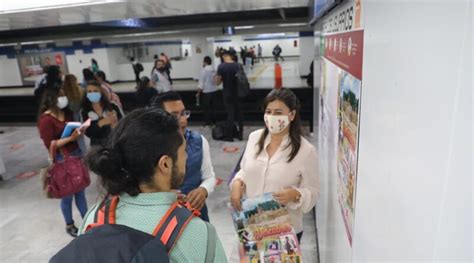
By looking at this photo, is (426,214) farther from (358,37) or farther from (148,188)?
(148,188)

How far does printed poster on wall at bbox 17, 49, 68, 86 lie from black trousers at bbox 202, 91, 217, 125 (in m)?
11.1

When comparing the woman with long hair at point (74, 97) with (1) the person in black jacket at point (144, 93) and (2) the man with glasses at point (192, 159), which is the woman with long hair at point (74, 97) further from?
(1) the person in black jacket at point (144, 93)

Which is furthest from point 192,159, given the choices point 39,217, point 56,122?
point 39,217

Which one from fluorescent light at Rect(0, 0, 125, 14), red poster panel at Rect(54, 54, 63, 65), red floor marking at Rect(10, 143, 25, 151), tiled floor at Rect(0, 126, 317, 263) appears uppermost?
fluorescent light at Rect(0, 0, 125, 14)

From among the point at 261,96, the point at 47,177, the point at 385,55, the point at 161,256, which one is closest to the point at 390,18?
the point at 385,55

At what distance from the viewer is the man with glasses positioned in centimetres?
193

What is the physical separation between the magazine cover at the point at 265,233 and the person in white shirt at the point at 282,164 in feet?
0.25

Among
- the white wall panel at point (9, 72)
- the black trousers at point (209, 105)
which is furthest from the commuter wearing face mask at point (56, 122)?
the white wall panel at point (9, 72)

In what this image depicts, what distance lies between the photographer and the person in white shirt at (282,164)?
1852mm

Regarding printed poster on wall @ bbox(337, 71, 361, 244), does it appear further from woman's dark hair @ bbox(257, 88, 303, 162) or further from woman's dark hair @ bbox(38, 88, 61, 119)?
woman's dark hair @ bbox(38, 88, 61, 119)

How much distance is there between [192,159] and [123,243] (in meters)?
1.14

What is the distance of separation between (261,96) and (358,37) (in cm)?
844

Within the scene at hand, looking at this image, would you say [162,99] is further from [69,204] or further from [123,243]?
[69,204]

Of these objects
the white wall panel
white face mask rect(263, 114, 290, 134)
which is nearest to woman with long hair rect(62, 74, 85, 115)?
white face mask rect(263, 114, 290, 134)
